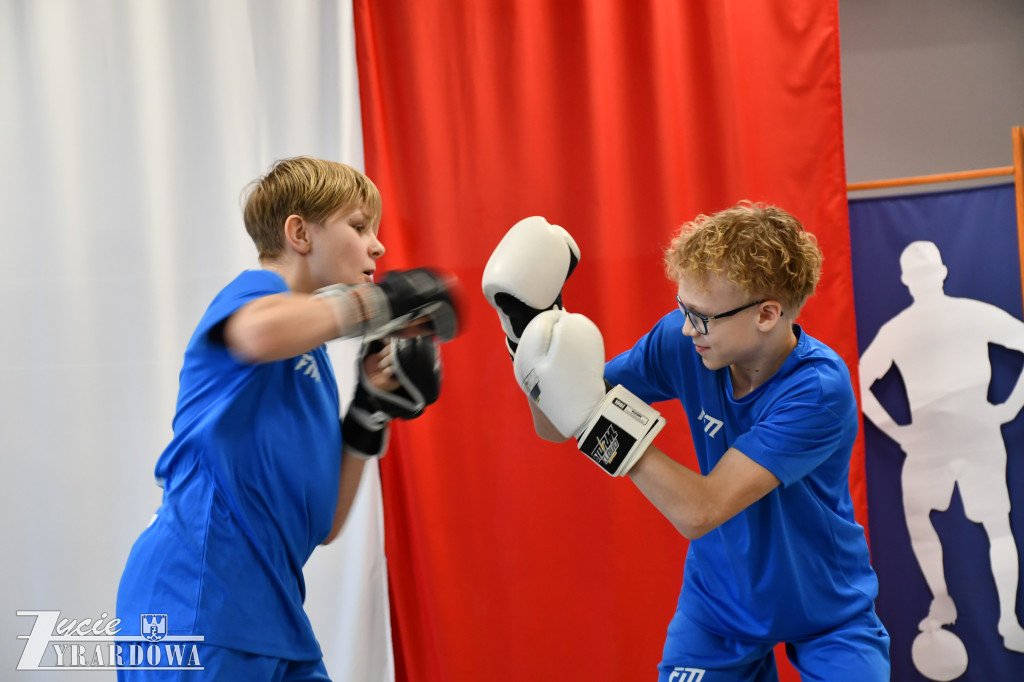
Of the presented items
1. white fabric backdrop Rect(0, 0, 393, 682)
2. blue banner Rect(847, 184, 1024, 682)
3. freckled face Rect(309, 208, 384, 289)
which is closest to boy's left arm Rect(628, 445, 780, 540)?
freckled face Rect(309, 208, 384, 289)

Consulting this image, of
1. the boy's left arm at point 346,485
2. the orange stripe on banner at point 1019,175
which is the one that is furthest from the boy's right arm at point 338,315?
the orange stripe on banner at point 1019,175

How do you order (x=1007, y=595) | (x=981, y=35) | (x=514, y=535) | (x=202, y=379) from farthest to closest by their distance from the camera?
1. (x=981, y=35)
2. (x=514, y=535)
3. (x=1007, y=595)
4. (x=202, y=379)

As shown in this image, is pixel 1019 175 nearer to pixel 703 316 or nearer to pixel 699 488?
pixel 703 316

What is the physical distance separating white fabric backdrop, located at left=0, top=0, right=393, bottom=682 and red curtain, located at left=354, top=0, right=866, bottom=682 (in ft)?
0.60

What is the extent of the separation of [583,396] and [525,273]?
30 cm

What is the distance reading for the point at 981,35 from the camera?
3.16 metres

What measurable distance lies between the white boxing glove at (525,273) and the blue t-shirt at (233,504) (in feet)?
1.52

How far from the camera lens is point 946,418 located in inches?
107

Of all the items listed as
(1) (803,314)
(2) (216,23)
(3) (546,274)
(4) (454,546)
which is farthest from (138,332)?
(1) (803,314)

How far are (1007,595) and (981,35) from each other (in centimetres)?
222

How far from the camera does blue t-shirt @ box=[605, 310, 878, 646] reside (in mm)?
1615

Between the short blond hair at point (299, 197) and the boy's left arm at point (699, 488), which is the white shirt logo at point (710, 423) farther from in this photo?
the short blond hair at point (299, 197)

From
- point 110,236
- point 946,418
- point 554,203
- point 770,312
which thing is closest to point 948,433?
point 946,418

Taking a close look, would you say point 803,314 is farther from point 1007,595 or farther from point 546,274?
point 546,274
